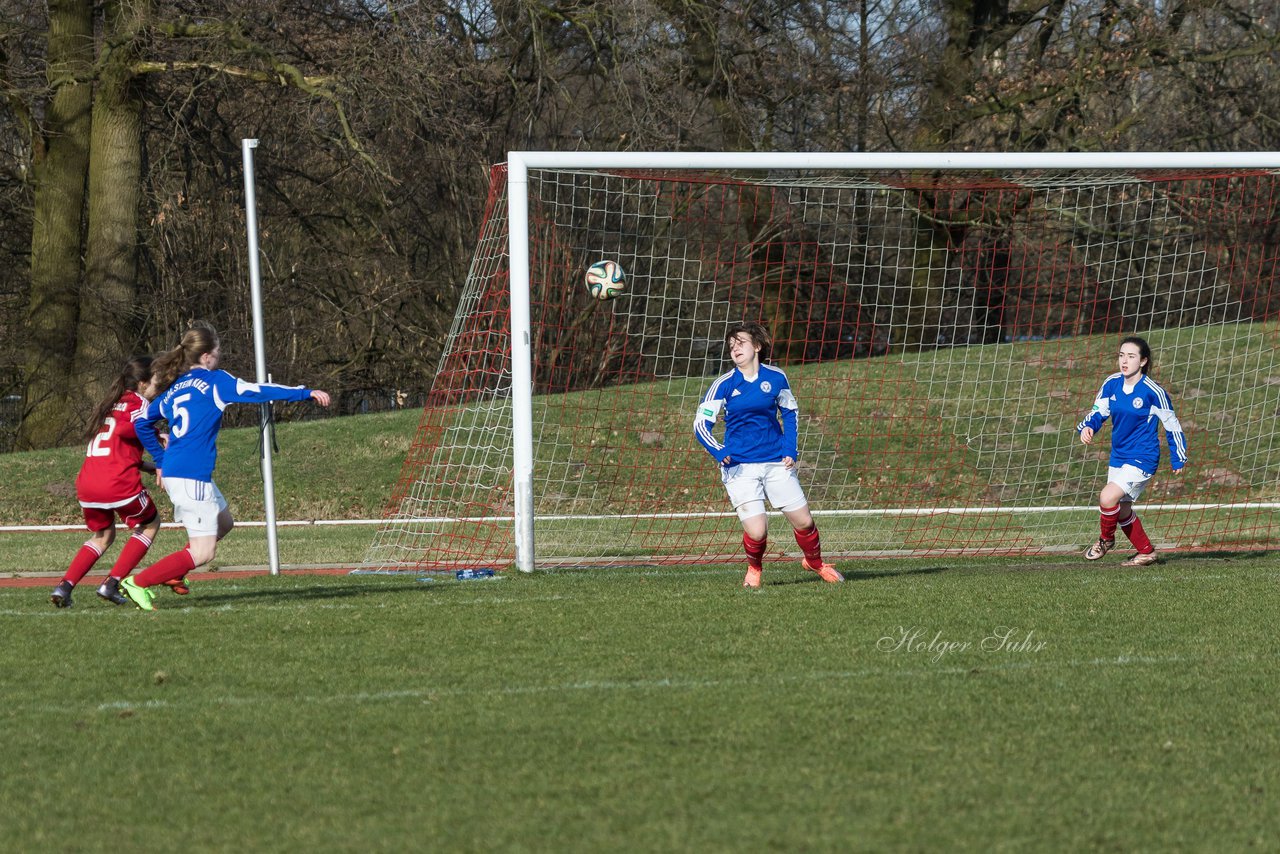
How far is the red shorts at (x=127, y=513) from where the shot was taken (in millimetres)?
8188

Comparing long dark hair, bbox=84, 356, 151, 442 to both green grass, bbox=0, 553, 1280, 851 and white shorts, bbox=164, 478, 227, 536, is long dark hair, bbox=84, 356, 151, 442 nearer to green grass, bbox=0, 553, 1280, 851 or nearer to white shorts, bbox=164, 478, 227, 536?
white shorts, bbox=164, 478, 227, 536

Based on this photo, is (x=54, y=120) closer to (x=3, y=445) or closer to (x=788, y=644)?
(x=3, y=445)

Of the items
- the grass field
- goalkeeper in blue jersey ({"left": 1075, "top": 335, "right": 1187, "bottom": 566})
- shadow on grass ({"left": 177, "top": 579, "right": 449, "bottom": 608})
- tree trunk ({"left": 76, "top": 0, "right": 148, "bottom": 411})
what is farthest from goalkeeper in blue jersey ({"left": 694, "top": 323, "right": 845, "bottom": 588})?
tree trunk ({"left": 76, "top": 0, "right": 148, "bottom": 411})

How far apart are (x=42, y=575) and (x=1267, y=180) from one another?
1639cm

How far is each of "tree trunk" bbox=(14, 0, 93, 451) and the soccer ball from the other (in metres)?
12.7

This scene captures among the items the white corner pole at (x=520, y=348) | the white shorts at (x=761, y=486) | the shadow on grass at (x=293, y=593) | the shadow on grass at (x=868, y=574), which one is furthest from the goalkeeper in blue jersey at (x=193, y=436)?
the shadow on grass at (x=868, y=574)

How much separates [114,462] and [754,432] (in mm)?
3705

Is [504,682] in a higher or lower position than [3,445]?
higher

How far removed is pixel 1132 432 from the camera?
10.0 metres

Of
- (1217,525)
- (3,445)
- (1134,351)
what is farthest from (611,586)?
(3,445)

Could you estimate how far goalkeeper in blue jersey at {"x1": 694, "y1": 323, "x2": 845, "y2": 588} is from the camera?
8602 mm

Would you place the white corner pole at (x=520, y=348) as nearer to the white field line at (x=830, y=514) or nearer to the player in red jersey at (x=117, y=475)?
the player in red jersey at (x=117, y=475)

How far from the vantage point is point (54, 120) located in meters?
21.0

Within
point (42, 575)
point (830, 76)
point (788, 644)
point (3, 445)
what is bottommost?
point (3, 445)
